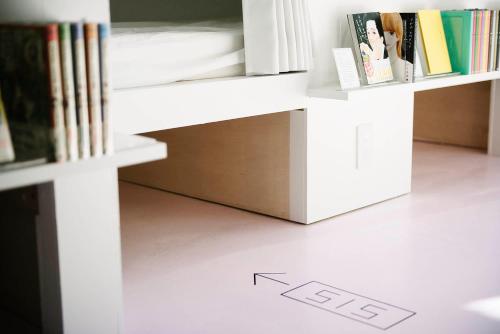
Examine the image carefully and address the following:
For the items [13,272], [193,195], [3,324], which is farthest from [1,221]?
[193,195]

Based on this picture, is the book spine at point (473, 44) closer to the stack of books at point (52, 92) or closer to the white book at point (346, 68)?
the white book at point (346, 68)

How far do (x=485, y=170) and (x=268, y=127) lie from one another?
1381 mm

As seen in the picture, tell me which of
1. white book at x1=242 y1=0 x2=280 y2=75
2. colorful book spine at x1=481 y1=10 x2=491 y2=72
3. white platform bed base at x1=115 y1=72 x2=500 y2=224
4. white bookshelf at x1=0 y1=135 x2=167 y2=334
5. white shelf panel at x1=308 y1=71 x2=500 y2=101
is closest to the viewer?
white bookshelf at x1=0 y1=135 x2=167 y2=334

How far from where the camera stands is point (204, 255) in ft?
7.58

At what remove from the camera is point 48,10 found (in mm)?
1388

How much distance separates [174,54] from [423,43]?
128 cm

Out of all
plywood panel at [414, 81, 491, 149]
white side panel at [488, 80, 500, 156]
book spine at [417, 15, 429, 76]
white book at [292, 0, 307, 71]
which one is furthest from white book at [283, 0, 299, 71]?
plywood panel at [414, 81, 491, 149]

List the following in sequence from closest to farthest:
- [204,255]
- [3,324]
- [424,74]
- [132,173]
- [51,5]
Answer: [51,5], [3,324], [204,255], [424,74], [132,173]

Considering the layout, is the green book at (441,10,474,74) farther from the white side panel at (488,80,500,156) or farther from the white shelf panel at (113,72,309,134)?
the white shelf panel at (113,72,309,134)

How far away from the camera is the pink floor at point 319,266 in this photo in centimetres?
179

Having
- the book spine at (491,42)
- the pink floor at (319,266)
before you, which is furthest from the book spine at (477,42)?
the pink floor at (319,266)

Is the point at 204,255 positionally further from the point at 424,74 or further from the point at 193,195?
the point at 424,74

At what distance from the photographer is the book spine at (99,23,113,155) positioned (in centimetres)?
128

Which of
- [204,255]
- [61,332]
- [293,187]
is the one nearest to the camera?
[61,332]
